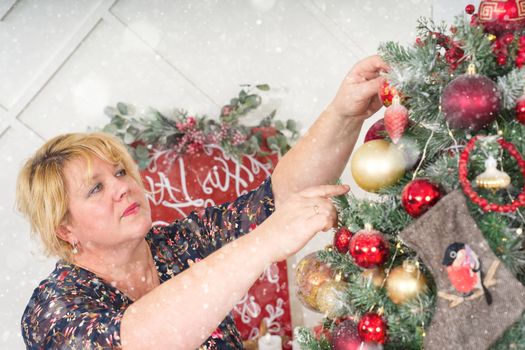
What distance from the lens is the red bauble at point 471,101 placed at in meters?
0.78

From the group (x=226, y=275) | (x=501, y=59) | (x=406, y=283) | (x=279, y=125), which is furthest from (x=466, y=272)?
(x=279, y=125)

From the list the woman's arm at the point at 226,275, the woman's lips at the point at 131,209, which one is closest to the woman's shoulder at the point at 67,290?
the woman's lips at the point at 131,209

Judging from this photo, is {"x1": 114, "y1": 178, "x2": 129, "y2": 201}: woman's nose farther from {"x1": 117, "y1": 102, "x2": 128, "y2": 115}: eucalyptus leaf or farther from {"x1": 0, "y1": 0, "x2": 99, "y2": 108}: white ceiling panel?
{"x1": 0, "y1": 0, "x2": 99, "y2": 108}: white ceiling panel

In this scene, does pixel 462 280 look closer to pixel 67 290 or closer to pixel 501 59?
pixel 501 59

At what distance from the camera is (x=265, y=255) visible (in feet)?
3.46

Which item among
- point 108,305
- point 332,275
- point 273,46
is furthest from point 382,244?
point 273,46

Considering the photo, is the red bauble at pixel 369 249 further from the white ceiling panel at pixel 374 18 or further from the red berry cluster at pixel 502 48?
the white ceiling panel at pixel 374 18

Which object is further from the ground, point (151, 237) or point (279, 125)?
point (279, 125)

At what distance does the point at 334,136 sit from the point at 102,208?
2.08 feet

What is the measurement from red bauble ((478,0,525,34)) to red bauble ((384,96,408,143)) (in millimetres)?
184

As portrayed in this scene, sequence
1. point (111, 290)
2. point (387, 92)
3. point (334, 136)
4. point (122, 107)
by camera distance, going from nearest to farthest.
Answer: point (387, 92) < point (334, 136) < point (111, 290) < point (122, 107)

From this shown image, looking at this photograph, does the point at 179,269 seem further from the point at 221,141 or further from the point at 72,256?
the point at 221,141

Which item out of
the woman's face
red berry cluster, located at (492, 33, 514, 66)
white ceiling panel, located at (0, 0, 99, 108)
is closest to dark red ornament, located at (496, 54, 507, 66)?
red berry cluster, located at (492, 33, 514, 66)

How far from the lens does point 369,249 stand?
2.88 feet
